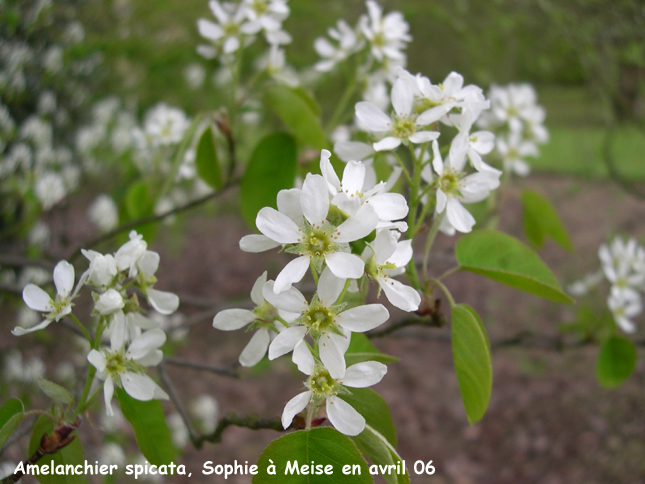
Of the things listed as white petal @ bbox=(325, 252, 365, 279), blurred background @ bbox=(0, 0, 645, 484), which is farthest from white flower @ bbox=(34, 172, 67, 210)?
white petal @ bbox=(325, 252, 365, 279)

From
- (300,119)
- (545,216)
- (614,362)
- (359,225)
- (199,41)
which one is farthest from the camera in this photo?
(199,41)

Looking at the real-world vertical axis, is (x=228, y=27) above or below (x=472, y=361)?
above

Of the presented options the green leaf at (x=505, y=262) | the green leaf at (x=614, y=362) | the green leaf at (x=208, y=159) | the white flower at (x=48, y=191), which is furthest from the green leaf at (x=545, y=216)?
the white flower at (x=48, y=191)

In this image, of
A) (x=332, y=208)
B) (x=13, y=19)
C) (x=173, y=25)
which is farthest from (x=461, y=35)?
(x=332, y=208)

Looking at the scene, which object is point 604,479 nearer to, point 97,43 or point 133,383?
point 133,383

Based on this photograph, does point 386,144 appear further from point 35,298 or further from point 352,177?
point 35,298

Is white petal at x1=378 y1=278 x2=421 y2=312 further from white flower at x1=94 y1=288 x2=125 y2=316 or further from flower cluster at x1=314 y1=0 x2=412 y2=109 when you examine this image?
flower cluster at x1=314 y1=0 x2=412 y2=109

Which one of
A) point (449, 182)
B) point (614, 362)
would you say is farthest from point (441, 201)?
point (614, 362)
